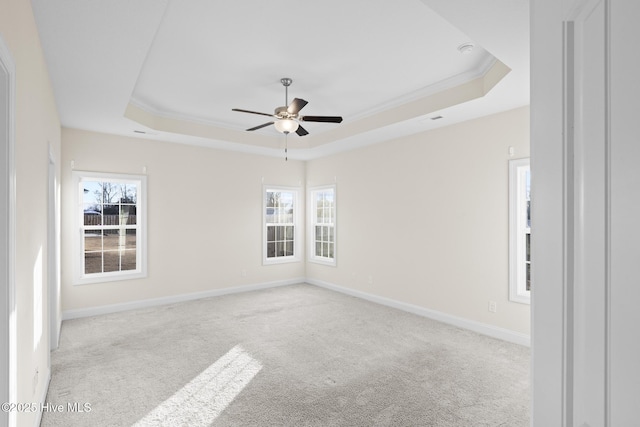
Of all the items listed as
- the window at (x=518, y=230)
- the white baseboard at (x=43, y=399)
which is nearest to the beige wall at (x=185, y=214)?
the white baseboard at (x=43, y=399)

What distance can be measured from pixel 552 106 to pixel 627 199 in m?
0.28

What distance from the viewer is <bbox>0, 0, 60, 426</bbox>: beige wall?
171cm

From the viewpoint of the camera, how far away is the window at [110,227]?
4.93m

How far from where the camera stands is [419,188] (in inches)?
200

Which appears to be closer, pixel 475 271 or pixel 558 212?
pixel 558 212

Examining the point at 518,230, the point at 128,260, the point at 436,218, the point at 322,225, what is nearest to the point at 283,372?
the point at 436,218

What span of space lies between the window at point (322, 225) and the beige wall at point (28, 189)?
4.72 m

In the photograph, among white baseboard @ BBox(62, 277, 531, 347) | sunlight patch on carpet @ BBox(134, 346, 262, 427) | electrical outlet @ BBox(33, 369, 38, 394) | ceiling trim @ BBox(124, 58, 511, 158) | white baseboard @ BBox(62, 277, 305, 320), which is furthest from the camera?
white baseboard @ BBox(62, 277, 305, 320)

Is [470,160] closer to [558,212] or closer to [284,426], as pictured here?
[284,426]

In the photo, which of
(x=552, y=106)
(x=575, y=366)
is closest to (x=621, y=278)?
(x=575, y=366)

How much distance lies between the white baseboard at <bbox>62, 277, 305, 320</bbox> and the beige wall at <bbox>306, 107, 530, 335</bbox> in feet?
5.04

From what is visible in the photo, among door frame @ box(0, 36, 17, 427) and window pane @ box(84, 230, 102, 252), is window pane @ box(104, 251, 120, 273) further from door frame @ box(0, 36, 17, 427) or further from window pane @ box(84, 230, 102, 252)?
door frame @ box(0, 36, 17, 427)

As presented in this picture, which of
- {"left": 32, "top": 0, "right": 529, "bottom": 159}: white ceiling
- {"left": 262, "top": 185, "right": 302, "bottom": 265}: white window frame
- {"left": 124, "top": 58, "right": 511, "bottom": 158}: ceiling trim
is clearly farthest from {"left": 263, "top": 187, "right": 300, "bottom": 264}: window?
{"left": 32, "top": 0, "right": 529, "bottom": 159}: white ceiling

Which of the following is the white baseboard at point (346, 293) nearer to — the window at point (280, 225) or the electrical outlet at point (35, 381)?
the window at point (280, 225)
